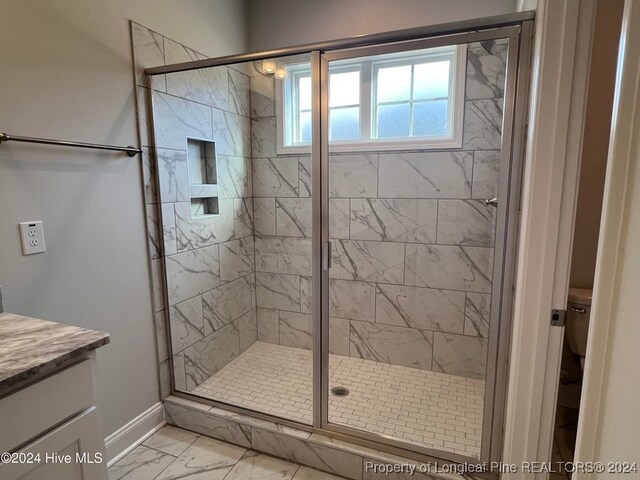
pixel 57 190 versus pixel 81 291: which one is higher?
pixel 57 190

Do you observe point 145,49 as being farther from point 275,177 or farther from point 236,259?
point 236,259

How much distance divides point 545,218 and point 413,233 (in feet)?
4.08

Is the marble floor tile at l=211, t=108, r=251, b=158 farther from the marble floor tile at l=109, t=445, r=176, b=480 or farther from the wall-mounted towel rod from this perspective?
the marble floor tile at l=109, t=445, r=176, b=480

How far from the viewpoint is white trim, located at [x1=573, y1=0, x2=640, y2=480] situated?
477 mm

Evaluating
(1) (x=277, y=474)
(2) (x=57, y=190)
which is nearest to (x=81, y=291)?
(2) (x=57, y=190)

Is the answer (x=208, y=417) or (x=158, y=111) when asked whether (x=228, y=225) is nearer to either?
(x=158, y=111)

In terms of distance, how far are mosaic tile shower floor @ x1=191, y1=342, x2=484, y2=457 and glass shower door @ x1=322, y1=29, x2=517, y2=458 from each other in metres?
0.01

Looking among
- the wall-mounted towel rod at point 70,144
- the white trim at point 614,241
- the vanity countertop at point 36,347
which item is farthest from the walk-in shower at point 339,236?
the white trim at point 614,241

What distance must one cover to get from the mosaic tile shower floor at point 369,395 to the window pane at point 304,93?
1.85 meters

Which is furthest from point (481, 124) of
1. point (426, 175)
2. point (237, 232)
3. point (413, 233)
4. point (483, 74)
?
point (237, 232)

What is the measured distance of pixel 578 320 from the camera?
1882mm

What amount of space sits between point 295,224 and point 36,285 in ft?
5.30

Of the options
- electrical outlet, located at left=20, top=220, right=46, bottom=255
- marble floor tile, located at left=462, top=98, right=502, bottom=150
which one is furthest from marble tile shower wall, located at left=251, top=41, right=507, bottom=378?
electrical outlet, located at left=20, top=220, right=46, bottom=255

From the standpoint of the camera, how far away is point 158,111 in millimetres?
1973
